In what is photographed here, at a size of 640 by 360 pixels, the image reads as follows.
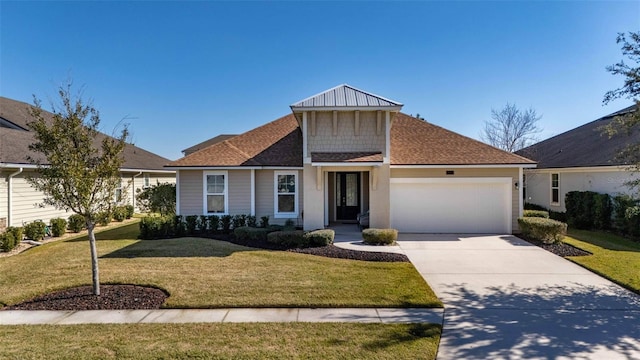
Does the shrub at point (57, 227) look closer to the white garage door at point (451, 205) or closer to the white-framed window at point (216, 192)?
the white-framed window at point (216, 192)

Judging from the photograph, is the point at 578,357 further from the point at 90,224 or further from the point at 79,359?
the point at 90,224

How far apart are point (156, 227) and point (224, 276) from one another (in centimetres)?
636

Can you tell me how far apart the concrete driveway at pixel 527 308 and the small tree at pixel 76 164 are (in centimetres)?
685

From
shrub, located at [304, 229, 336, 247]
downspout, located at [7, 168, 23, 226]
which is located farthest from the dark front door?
downspout, located at [7, 168, 23, 226]

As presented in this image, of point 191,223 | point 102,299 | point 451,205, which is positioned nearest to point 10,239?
point 191,223

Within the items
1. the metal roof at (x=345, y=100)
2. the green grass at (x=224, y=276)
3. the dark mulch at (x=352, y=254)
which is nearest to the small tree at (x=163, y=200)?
the green grass at (x=224, y=276)

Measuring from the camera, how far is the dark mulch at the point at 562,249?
409 inches

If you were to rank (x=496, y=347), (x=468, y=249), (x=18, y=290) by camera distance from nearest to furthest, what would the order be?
(x=496, y=347) → (x=18, y=290) → (x=468, y=249)

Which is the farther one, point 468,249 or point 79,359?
point 468,249

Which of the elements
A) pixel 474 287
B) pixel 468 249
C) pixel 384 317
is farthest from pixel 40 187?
pixel 468 249

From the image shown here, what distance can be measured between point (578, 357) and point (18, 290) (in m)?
10.3

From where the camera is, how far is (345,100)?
504 inches

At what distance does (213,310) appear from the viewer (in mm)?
6121

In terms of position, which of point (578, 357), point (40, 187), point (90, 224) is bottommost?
point (578, 357)
